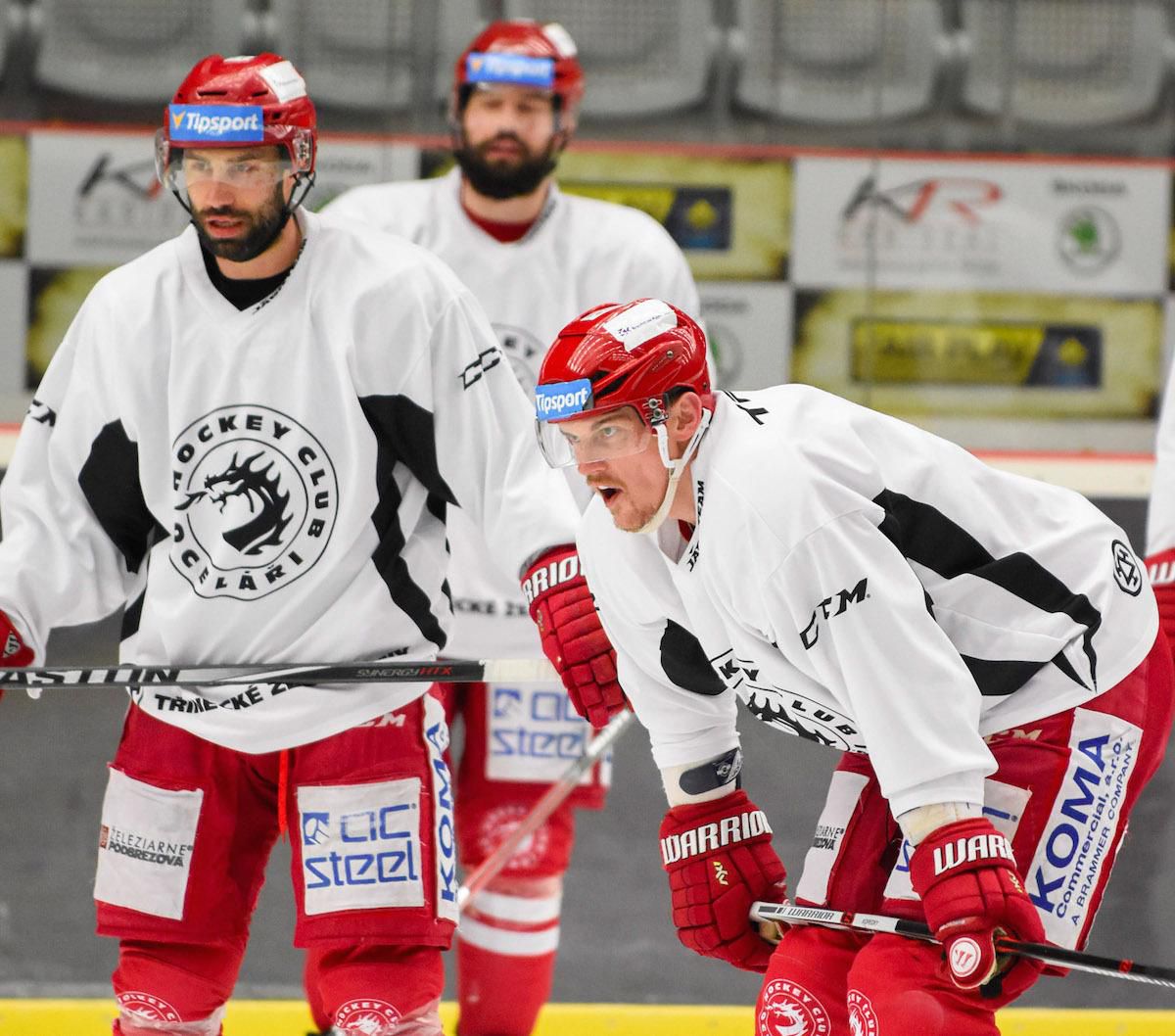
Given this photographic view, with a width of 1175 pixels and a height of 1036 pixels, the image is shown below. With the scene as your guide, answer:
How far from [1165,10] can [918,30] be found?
0.53 metres

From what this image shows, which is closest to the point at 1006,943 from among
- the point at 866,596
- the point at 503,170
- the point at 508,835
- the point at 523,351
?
the point at 866,596

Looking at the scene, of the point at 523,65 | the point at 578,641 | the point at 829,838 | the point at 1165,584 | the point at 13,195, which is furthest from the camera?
the point at 13,195

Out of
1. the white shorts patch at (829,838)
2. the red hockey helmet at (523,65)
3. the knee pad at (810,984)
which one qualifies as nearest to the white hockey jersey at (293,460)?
the white shorts patch at (829,838)

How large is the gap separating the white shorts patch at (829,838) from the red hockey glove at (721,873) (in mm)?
55

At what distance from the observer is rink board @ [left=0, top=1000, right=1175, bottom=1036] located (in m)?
3.21

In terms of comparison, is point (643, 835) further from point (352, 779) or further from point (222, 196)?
point (222, 196)

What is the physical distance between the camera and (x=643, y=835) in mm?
A: 3412

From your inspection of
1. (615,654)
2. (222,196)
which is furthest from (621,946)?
(222,196)

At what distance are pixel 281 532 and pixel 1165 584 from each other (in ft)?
3.87

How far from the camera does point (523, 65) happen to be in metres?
3.26

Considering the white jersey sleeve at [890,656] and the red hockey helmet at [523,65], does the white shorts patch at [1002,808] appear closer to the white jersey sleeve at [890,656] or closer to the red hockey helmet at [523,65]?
the white jersey sleeve at [890,656]

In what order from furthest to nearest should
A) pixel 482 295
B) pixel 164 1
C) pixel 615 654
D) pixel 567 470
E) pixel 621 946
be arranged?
pixel 164 1, pixel 621 946, pixel 482 295, pixel 567 470, pixel 615 654

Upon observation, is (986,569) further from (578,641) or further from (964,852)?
(578,641)

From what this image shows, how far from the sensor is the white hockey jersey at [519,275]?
309 cm
